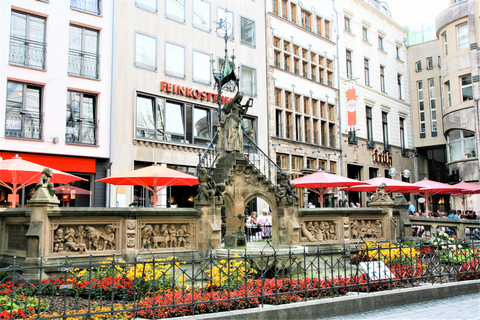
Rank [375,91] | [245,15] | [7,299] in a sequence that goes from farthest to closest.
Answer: [375,91] → [245,15] → [7,299]

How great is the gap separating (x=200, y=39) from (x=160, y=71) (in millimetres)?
3625

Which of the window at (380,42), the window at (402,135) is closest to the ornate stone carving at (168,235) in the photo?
the window at (402,135)

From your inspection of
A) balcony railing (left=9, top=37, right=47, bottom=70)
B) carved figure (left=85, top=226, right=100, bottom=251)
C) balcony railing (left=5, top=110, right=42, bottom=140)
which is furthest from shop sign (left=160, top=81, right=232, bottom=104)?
carved figure (left=85, top=226, right=100, bottom=251)

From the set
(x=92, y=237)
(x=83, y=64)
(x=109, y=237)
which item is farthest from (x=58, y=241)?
(x=83, y=64)

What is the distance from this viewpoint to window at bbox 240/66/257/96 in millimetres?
29422

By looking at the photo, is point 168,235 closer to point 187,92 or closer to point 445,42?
point 187,92

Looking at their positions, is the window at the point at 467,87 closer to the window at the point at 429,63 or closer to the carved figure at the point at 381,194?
the window at the point at 429,63

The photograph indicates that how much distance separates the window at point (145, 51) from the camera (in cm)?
2380

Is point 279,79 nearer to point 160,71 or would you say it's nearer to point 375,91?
point 160,71

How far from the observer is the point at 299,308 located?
8.09 m

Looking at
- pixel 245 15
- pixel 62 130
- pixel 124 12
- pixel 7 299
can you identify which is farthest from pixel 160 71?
pixel 7 299

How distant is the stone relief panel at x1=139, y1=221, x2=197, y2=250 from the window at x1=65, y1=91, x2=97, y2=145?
11.4 metres

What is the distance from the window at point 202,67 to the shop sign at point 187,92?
0.72 metres

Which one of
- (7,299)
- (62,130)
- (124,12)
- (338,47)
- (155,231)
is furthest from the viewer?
(338,47)
